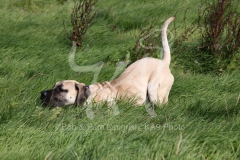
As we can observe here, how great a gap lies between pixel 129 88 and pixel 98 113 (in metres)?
1.26

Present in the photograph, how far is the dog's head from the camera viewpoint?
5674 mm

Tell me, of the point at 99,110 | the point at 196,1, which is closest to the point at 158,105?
the point at 99,110

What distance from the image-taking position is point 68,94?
227 inches

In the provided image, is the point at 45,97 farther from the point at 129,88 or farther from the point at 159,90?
the point at 159,90

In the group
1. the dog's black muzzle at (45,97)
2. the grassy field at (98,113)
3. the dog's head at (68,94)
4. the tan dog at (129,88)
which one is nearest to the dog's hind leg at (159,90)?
the tan dog at (129,88)

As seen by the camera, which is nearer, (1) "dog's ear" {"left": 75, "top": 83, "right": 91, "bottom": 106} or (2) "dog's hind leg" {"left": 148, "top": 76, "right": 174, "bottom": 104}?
(1) "dog's ear" {"left": 75, "top": 83, "right": 91, "bottom": 106}

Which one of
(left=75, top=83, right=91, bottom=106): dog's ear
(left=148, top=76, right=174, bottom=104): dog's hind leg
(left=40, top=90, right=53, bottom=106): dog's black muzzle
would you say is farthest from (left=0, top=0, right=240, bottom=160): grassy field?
(left=75, top=83, right=91, bottom=106): dog's ear

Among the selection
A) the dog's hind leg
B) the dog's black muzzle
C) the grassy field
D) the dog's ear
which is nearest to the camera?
the grassy field

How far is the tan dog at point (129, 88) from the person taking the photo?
5.72 meters

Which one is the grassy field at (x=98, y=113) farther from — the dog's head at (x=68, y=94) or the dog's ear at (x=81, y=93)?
the dog's ear at (x=81, y=93)

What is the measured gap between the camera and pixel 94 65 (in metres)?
7.68

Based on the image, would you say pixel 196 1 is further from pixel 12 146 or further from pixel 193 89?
pixel 12 146

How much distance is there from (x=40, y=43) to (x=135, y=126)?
4.04 meters

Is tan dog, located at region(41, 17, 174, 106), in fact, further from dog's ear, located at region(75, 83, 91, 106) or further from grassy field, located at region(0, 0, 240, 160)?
Result: grassy field, located at region(0, 0, 240, 160)
